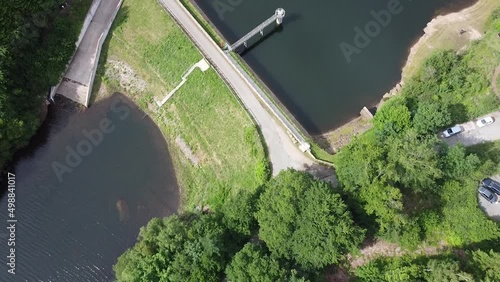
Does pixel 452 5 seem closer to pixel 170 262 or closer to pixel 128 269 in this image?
pixel 170 262

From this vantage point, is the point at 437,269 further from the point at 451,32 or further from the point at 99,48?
the point at 99,48

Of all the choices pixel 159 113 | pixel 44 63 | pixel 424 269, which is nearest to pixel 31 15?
pixel 44 63

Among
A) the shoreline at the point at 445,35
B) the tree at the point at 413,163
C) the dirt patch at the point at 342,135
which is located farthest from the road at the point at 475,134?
the dirt patch at the point at 342,135

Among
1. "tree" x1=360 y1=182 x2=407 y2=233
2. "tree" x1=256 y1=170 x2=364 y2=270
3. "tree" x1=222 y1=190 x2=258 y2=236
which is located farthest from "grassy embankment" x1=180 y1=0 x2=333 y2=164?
"tree" x1=222 y1=190 x2=258 y2=236

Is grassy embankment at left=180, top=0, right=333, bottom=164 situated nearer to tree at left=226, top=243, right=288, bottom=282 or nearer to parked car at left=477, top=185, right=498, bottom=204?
tree at left=226, top=243, right=288, bottom=282

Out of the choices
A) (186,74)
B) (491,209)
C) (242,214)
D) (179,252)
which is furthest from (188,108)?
(491,209)

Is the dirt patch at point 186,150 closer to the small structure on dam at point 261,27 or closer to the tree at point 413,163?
the small structure on dam at point 261,27
